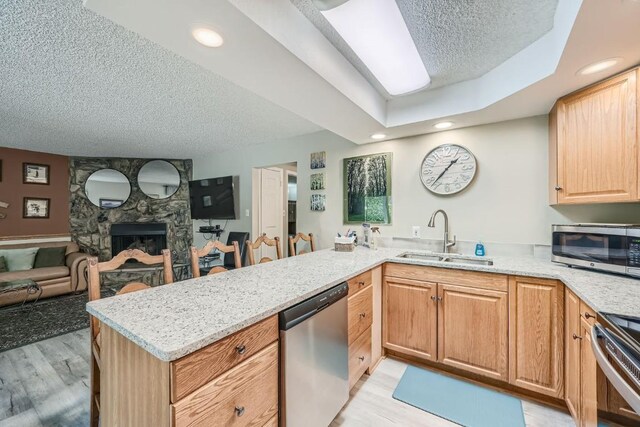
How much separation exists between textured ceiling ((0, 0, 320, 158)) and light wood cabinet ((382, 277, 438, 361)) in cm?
210

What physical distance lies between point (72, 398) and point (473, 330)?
9.34 feet

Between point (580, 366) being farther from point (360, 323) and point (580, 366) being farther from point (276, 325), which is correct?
point (276, 325)

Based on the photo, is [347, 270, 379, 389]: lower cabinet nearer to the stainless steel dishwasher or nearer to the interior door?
the stainless steel dishwasher

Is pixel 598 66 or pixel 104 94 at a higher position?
pixel 104 94

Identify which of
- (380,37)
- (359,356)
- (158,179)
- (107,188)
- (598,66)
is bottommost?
(359,356)

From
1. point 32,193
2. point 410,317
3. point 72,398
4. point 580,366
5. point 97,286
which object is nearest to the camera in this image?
point 97,286

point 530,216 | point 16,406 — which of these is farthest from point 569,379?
point 16,406

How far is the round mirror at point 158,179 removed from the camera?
5.00 metres

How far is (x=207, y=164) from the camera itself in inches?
188

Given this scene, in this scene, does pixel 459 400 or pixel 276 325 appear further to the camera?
pixel 459 400

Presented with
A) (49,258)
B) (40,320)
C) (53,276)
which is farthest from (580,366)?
(49,258)

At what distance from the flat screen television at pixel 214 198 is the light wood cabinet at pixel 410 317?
9.81 feet

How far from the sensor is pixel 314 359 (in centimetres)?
131

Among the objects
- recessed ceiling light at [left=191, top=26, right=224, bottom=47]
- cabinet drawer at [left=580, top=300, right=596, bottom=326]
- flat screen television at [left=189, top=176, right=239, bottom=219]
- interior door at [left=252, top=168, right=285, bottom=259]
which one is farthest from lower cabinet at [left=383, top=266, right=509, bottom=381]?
flat screen television at [left=189, top=176, right=239, bottom=219]
